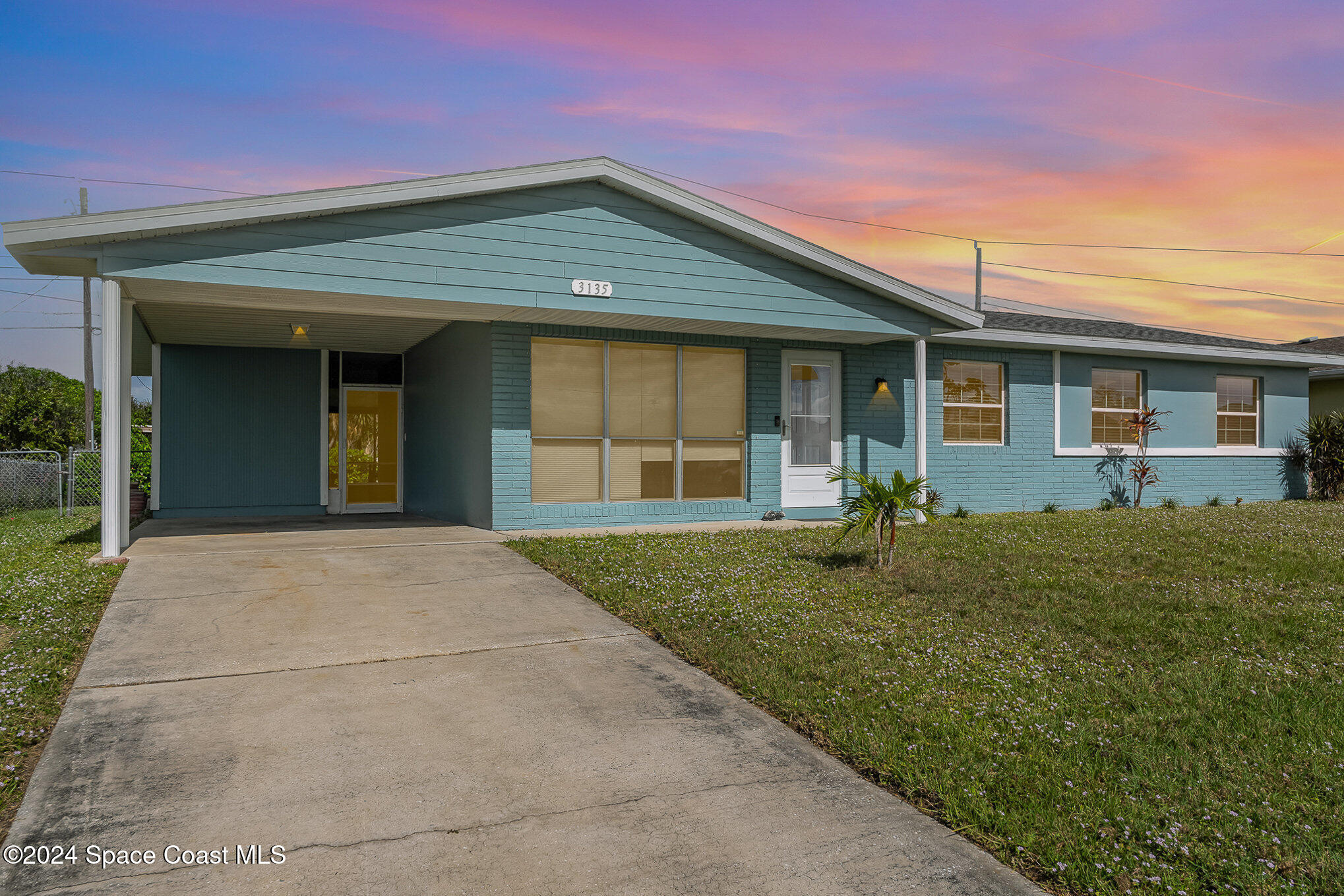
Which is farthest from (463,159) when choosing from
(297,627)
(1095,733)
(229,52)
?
(1095,733)

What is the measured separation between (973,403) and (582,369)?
6844mm

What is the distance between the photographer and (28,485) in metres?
14.9

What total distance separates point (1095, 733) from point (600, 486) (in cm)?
764

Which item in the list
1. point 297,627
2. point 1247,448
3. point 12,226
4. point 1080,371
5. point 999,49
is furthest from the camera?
point 1247,448

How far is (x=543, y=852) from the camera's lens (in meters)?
2.92

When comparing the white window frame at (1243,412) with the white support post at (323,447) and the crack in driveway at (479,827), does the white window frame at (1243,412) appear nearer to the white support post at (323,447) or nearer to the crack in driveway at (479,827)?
the crack in driveway at (479,827)

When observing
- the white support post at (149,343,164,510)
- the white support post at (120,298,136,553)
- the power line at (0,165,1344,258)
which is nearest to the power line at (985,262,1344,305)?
the power line at (0,165,1344,258)

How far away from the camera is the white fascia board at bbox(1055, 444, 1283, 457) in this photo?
47.9ft

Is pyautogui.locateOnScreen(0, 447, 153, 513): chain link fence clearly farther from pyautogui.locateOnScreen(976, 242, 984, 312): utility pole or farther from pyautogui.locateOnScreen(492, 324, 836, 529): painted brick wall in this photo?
pyautogui.locateOnScreen(976, 242, 984, 312): utility pole

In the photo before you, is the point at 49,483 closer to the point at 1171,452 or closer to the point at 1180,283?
the point at 1171,452

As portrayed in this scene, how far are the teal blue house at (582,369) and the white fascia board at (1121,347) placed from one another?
0.20ft

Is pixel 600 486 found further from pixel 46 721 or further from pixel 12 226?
pixel 46 721

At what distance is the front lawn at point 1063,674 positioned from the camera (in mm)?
3102

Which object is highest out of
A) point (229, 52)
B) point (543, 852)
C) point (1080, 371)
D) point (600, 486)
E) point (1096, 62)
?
point (229, 52)
